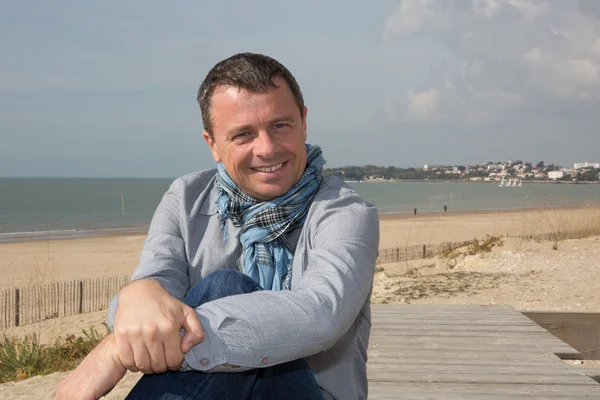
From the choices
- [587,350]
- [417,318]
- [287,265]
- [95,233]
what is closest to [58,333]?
[417,318]

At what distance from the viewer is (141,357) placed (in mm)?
1354

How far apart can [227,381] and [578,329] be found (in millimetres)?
3386

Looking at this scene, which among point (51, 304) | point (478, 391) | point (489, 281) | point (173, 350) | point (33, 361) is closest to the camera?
point (173, 350)

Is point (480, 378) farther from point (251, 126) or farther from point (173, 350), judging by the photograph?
point (173, 350)

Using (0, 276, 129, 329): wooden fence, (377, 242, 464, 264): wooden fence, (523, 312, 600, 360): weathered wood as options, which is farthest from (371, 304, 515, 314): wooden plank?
(377, 242, 464, 264): wooden fence

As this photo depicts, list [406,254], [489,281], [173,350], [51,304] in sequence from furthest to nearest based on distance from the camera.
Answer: [406,254]
[51,304]
[489,281]
[173,350]

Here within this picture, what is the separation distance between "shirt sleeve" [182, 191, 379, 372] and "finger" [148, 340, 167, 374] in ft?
0.18

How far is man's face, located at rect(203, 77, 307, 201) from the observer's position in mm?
1799

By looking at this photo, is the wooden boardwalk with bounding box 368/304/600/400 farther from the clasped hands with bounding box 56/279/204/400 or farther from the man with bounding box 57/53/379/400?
the clasped hands with bounding box 56/279/204/400

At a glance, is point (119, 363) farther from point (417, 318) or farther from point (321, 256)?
point (417, 318)

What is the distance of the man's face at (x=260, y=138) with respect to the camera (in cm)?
180

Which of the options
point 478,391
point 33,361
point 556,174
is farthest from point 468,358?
point 556,174

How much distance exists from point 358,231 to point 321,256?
146 millimetres

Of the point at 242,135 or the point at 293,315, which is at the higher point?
the point at 242,135
